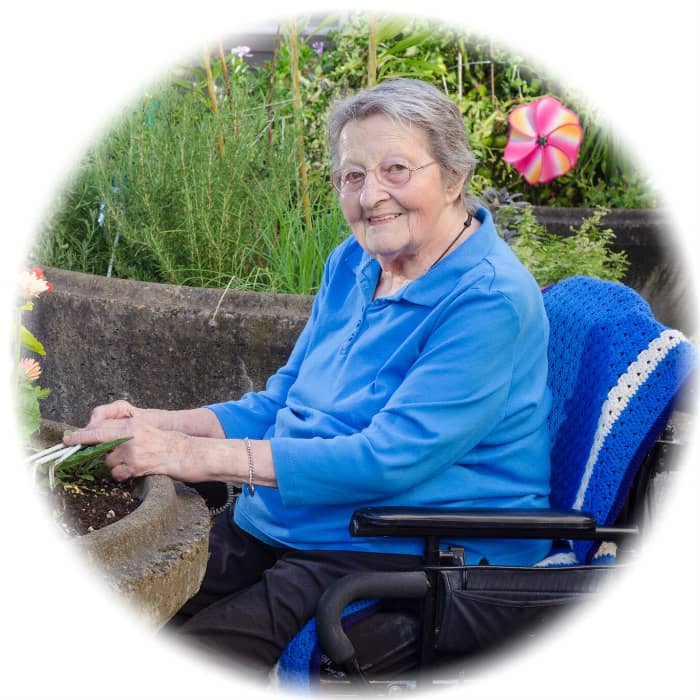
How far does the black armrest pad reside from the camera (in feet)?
6.12

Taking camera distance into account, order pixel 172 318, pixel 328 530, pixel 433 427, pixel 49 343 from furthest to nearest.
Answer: pixel 49 343 → pixel 172 318 → pixel 328 530 → pixel 433 427

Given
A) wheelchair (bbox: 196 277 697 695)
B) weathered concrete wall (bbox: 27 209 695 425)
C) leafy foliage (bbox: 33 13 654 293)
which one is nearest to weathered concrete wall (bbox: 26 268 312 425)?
weathered concrete wall (bbox: 27 209 695 425)

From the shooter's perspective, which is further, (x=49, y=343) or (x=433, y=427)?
(x=49, y=343)

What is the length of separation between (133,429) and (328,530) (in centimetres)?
44

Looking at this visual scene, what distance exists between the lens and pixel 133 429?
203 centimetres

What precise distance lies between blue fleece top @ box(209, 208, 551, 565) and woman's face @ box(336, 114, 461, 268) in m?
0.09

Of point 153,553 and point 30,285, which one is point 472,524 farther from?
point 30,285

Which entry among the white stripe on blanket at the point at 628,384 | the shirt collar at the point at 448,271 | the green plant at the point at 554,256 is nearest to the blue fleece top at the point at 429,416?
the shirt collar at the point at 448,271

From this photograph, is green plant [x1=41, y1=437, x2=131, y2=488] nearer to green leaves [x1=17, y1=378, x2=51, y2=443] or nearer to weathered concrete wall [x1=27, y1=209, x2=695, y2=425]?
green leaves [x1=17, y1=378, x2=51, y2=443]

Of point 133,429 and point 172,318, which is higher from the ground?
point 172,318

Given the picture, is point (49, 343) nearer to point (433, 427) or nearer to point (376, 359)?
point (376, 359)

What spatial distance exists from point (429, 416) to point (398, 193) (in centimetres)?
52

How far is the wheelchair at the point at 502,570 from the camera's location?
1886 millimetres

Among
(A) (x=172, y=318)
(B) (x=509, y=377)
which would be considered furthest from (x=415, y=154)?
(A) (x=172, y=318)
